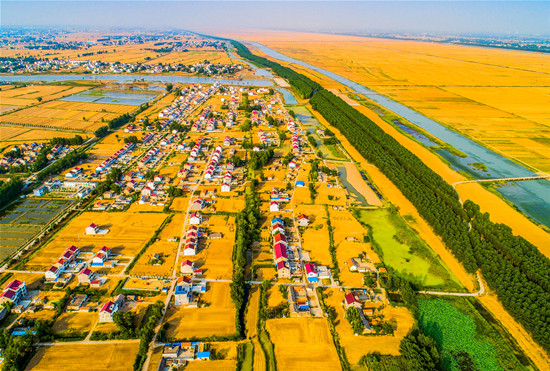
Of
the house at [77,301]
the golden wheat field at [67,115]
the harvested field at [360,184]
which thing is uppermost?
the golden wheat field at [67,115]

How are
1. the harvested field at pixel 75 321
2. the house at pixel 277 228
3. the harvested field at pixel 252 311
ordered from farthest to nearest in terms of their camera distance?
the house at pixel 277 228 < the harvested field at pixel 252 311 < the harvested field at pixel 75 321

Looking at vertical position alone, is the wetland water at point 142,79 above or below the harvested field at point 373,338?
above

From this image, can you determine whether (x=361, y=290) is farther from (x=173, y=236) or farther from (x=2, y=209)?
(x=2, y=209)

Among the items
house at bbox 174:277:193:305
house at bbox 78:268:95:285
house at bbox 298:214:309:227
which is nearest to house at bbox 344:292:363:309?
house at bbox 298:214:309:227

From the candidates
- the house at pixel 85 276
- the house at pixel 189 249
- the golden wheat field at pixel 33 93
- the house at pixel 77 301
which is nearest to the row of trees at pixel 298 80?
the golden wheat field at pixel 33 93

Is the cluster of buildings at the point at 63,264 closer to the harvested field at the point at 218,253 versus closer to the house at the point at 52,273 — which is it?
the house at the point at 52,273

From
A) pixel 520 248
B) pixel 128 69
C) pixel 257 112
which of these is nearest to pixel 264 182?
pixel 520 248

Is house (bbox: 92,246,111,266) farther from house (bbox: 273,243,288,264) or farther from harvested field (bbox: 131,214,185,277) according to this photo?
house (bbox: 273,243,288,264)
